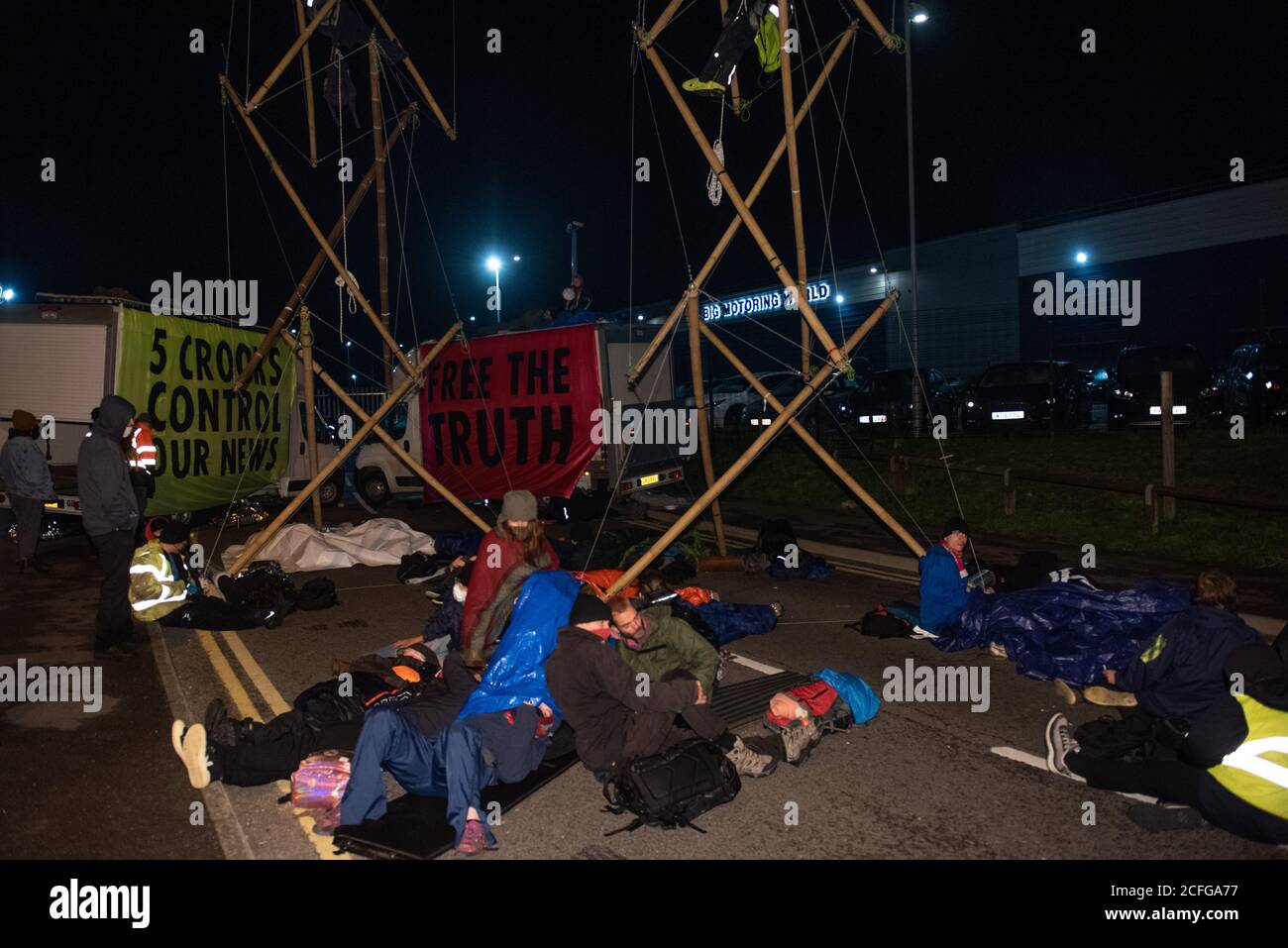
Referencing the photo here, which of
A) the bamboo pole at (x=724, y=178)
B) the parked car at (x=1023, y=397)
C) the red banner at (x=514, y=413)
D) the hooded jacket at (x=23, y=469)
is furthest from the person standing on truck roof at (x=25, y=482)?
the parked car at (x=1023, y=397)

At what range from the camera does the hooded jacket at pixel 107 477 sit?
27.4 feet

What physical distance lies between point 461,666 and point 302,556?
7320 mm

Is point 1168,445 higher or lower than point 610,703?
higher

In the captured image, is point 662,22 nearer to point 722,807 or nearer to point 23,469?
point 722,807

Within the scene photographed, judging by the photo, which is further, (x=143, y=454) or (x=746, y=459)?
(x=143, y=454)

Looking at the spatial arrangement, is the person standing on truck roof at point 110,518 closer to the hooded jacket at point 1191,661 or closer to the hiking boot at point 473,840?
the hiking boot at point 473,840

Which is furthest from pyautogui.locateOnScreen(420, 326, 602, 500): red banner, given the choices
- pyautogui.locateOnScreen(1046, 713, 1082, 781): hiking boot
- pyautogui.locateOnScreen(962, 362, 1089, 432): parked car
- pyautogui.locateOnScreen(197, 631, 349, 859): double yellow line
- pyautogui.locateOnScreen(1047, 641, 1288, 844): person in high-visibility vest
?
pyautogui.locateOnScreen(1047, 641, 1288, 844): person in high-visibility vest

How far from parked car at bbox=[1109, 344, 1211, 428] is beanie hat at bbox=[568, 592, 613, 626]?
60.8ft

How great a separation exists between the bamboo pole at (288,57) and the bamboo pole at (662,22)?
4.79 m

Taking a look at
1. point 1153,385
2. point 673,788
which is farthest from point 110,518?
point 1153,385

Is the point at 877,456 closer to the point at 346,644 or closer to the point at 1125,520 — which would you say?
the point at 1125,520

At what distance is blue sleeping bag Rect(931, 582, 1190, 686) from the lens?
7.17m

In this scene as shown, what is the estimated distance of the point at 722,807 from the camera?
16.7 feet

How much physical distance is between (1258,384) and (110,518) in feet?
59.2
